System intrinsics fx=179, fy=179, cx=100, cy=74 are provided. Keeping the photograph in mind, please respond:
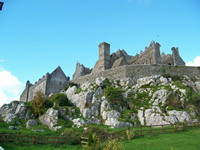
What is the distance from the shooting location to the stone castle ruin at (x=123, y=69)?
3994 cm

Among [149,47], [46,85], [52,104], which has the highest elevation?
[149,47]

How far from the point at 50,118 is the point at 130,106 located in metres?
13.9

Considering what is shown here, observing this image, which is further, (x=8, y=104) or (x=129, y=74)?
(x=129, y=74)

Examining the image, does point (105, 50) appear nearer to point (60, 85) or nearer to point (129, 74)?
point (129, 74)

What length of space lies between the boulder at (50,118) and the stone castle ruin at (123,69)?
51.4 feet

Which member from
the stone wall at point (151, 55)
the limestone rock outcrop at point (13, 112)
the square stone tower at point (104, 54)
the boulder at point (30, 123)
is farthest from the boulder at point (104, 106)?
the stone wall at point (151, 55)

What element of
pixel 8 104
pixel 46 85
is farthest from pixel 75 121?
pixel 46 85

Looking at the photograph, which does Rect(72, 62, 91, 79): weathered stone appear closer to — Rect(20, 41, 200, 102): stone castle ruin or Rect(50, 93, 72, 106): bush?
Rect(20, 41, 200, 102): stone castle ruin

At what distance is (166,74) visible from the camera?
127 feet

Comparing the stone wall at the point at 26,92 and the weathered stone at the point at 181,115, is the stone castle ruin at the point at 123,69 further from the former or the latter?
the weathered stone at the point at 181,115

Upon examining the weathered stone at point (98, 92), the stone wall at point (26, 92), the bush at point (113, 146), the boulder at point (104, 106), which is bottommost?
the bush at point (113, 146)

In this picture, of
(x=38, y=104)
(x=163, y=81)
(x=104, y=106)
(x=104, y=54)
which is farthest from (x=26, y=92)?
(x=163, y=81)

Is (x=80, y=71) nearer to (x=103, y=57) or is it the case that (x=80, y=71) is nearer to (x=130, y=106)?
(x=103, y=57)

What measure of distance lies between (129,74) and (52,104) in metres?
17.4
